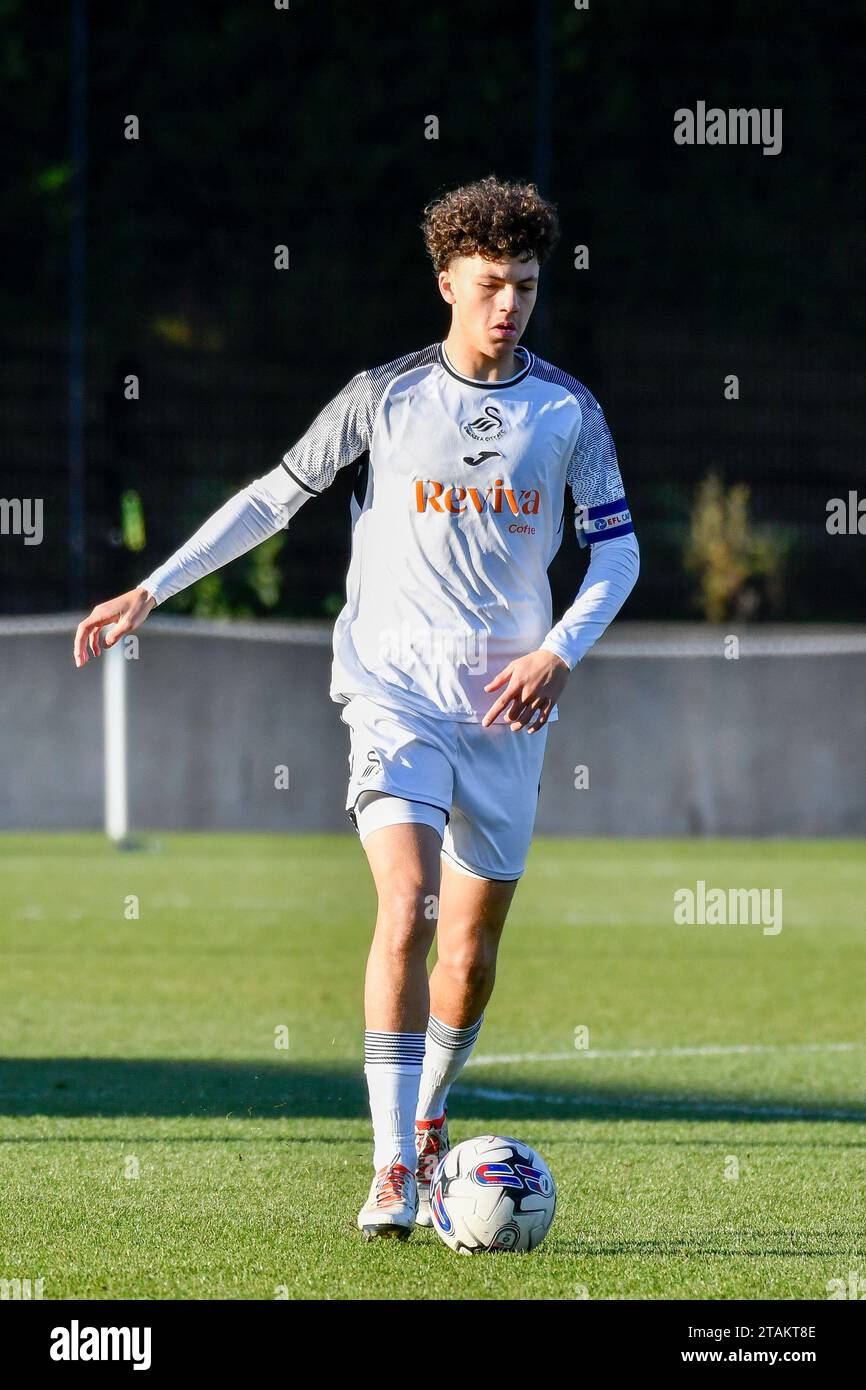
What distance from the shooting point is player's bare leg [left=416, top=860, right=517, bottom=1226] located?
4953 millimetres

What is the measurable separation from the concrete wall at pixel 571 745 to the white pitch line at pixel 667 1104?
12057mm

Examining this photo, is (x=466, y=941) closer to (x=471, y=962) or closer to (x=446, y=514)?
(x=471, y=962)

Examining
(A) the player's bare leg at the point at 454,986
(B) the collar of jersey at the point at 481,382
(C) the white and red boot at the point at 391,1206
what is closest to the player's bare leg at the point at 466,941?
(A) the player's bare leg at the point at 454,986

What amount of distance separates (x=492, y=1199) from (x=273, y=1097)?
224 centimetres

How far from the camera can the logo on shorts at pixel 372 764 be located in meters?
4.76

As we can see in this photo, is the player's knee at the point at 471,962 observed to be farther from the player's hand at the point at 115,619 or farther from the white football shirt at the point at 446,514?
the player's hand at the point at 115,619

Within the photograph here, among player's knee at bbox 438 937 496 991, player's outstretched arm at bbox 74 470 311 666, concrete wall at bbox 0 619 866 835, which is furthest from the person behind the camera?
concrete wall at bbox 0 619 866 835

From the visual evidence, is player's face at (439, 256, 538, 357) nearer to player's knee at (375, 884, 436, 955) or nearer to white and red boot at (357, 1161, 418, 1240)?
player's knee at (375, 884, 436, 955)

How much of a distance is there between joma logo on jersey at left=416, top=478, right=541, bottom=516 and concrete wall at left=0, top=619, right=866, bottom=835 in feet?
46.0

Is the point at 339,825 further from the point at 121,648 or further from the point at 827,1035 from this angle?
the point at 827,1035

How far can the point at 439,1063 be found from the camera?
5.04 m

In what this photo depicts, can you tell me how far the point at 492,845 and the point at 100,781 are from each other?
47.2 feet

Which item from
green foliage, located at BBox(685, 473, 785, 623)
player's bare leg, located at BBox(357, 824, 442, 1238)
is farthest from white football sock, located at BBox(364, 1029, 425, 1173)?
green foliage, located at BBox(685, 473, 785, 623)
